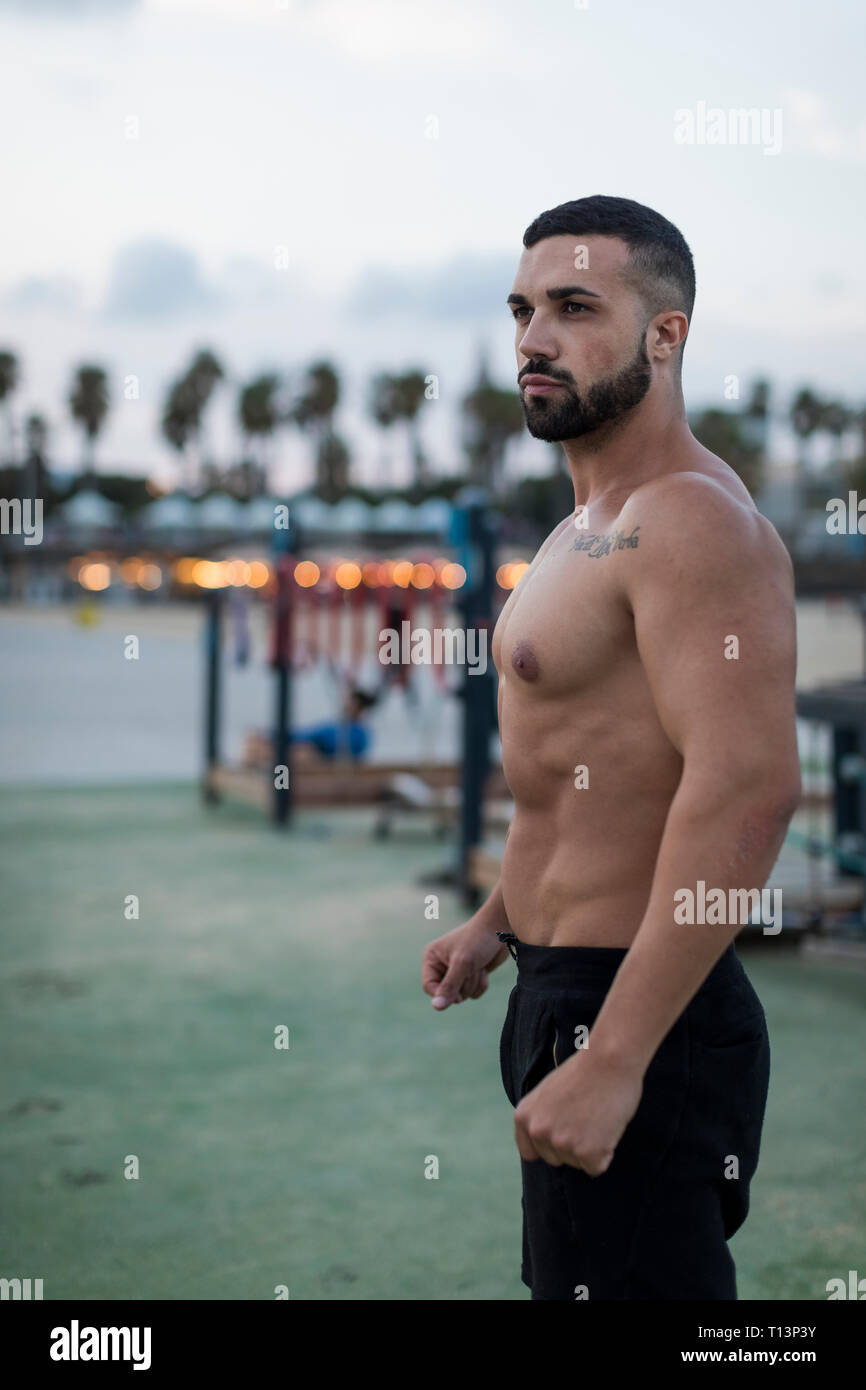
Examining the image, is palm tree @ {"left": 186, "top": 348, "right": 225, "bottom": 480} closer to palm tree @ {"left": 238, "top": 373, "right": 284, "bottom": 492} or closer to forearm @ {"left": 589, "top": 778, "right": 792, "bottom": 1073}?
palm tree @ {"left": 238, "top": 373, "right": 284, "bottom": 492}

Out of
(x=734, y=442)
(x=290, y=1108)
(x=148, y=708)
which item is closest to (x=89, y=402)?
(x=734, y=442)

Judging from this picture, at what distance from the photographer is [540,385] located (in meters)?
2.03

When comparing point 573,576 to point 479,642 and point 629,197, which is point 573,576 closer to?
point 629,197

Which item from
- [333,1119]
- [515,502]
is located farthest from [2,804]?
[515,502]

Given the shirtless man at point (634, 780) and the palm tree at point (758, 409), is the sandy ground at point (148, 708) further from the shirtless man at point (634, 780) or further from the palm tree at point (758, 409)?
the palm tree at point (758, 409)

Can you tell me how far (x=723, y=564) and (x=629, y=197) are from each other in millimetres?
637

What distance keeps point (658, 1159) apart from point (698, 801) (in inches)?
21.8

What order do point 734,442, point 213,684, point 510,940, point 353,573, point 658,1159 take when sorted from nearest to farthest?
point 658,1159, point 510,940, point 353,573, point 213,684, point 734,442

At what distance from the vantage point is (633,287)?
200cm

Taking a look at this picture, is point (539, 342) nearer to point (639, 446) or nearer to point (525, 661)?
point (639, 446)

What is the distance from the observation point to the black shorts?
1.97 m

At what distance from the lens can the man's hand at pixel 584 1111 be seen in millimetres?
1770

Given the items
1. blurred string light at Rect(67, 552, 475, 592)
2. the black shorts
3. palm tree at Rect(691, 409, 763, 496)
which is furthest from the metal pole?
palm tree at Rect(691, 409, 763, 496)

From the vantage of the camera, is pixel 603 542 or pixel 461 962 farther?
pixel 461 962
